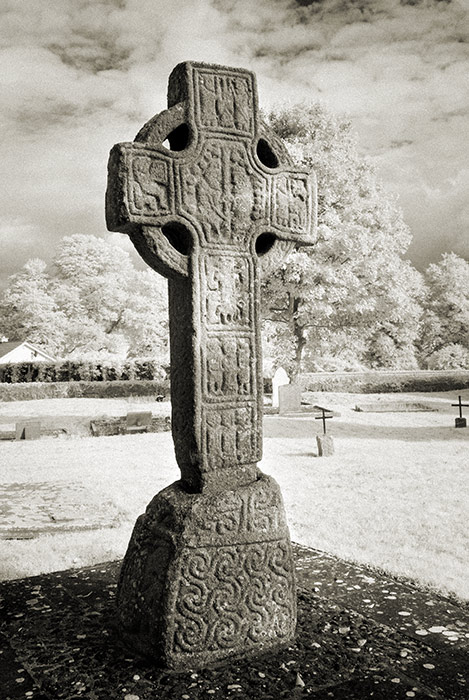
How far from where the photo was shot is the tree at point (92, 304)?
3550cm

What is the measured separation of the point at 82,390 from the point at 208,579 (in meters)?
24.9

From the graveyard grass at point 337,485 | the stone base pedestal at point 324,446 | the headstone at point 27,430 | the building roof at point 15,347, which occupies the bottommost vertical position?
the graveyard grass at point 337,485

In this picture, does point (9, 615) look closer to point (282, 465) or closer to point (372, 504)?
point (372, 504)

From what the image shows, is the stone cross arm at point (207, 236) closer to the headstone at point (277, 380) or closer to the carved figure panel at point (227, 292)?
the carved figure panel at point (227, 292)

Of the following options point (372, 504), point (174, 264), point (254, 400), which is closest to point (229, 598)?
point (254, 400)

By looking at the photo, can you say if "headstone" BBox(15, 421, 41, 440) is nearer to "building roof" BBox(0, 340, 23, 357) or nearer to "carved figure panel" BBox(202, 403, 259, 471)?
"carved figure panel" BBox(202, 403, 259, 471)

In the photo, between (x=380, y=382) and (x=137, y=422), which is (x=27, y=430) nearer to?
(x=137, y=422)

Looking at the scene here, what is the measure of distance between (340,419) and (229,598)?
1605cm

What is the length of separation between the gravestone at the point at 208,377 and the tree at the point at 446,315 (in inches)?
1469

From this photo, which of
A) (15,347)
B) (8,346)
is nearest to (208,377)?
(15,347)

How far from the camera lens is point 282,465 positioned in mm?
11672

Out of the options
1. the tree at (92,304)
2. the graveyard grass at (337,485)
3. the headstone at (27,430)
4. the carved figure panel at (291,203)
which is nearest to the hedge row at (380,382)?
the graveyard grass at (337,485)

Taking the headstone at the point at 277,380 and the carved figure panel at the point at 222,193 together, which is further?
the headstone at the point at 277,380

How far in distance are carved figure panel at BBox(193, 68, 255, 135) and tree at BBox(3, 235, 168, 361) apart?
31.2m
